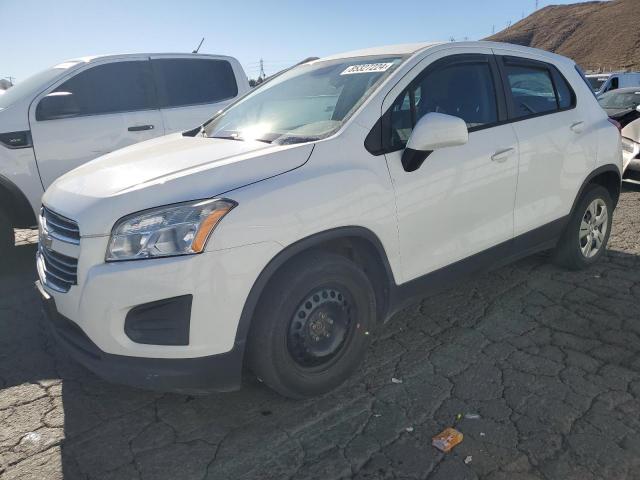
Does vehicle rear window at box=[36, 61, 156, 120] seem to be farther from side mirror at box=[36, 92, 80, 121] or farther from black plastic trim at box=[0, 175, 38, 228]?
black plastic trim at box=[0, 175, 38, 228]

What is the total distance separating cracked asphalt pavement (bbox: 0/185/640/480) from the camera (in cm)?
231

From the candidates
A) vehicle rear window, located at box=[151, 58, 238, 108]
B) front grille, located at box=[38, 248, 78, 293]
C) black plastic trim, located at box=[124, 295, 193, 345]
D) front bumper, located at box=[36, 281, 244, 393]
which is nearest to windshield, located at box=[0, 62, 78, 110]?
vehicle rear window, located at box=[151, 58, 238, 108]

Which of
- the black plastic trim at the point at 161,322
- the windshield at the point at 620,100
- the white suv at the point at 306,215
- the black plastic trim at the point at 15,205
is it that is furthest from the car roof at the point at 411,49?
the windshield at the point at 620,100

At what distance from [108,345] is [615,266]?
4.20 m

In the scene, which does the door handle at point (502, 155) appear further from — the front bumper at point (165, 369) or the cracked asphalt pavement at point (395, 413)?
the front bumper at point (165, 369)

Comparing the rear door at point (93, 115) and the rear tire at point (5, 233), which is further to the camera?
the rear door at point (93, 115)

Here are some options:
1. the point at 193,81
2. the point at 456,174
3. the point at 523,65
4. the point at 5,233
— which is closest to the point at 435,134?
the point at 456,174

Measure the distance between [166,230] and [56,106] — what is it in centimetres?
351

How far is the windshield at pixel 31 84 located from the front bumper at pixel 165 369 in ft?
11.3

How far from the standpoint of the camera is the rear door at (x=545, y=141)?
357 cm

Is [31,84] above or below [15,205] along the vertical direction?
above

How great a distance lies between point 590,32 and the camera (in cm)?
6644

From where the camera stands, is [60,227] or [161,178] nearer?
[161,178]

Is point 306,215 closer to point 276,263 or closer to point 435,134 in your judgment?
point 276,263
